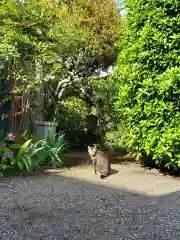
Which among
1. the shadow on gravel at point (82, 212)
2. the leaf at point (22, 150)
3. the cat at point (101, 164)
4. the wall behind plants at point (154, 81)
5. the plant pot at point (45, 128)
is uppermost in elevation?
the wall behind plants at point (154, 81)

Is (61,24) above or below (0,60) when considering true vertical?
above

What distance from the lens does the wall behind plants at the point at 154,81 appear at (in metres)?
5.28

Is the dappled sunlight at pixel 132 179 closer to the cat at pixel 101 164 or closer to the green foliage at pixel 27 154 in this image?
the cat at pixel 101 164

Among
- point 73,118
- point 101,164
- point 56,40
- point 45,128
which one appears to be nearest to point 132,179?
point 101,164

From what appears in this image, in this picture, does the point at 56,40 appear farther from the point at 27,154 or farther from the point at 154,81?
the point at 27,154

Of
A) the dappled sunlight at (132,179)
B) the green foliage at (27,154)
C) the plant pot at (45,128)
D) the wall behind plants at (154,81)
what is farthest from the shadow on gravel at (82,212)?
the plant pot at (45,128)

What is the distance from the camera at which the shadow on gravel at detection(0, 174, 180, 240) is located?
301 centimetres

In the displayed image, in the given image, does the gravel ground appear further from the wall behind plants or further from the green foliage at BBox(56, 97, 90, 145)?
the green foliage at BBox(56, 97, 90, 145)

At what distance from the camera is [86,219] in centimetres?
341

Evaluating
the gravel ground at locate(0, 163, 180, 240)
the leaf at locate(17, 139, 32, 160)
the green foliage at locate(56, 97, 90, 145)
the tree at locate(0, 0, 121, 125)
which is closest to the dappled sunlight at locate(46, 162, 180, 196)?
the gravel ground at locate(0, 163, 180, 240)

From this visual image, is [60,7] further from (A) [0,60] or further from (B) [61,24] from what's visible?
(A) [0,60]

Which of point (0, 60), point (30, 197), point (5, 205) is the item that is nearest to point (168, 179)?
point (30, 197)

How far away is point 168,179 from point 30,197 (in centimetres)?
254

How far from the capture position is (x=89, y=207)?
12.6 feet
